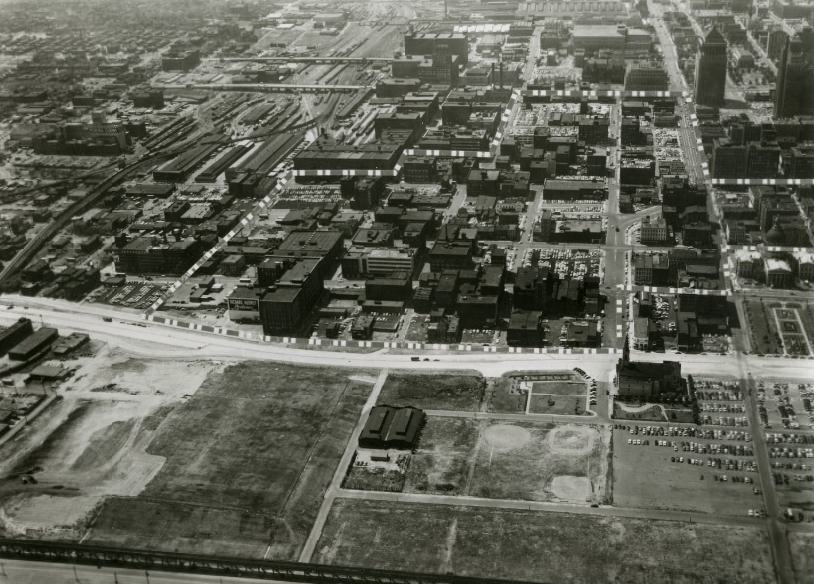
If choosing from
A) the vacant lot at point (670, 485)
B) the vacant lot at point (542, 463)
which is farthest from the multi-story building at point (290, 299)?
the vacant lot at point (670, 485)

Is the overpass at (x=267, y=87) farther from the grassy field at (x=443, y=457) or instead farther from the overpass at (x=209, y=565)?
the overpass at (x=209, y=565)

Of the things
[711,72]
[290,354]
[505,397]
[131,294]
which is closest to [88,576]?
[290,354]

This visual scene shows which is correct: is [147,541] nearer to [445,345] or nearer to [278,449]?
[278,449]

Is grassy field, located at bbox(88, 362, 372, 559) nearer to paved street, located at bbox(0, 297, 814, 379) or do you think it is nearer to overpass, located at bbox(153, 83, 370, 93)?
paved street, located at bbox(0, 297, 814, 379)

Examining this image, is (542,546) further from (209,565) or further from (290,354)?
(290,354)

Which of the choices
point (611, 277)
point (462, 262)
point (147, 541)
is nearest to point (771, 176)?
point (611, 277)

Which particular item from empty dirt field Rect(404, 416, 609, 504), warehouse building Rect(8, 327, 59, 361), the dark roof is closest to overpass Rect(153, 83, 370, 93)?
the dark roof
